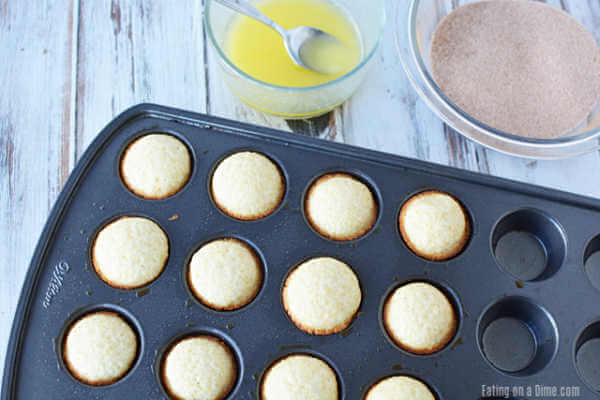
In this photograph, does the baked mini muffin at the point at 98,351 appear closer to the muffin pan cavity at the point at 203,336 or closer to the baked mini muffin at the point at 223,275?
the muffin pan cavity at the point at 203,336

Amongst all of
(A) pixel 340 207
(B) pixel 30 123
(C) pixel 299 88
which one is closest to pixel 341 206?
(A) pixel 340 207

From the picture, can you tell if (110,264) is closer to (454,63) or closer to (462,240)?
(462,240)

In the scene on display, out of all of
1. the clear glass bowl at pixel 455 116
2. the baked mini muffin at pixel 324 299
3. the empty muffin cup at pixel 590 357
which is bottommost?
the empty muffin cup at pixel 590 357

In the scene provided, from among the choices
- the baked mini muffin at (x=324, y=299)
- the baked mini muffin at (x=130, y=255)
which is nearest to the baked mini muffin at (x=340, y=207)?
the baked mini muffin at (x=324, y=299)

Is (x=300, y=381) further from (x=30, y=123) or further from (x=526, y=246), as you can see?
(x=30, y=123)

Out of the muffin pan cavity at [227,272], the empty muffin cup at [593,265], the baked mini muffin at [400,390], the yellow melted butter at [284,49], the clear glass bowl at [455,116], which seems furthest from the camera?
the yellow melted butter at [284,49]

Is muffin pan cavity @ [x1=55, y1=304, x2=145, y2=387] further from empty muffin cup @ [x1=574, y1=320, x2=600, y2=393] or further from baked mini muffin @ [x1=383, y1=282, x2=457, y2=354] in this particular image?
empty muffin cup @ [x1=574, y1=320, x2=600, y2=393]
